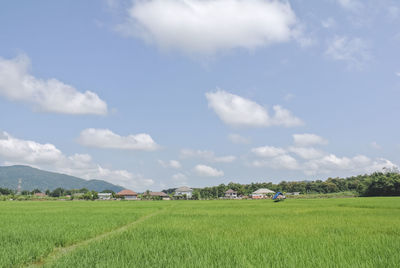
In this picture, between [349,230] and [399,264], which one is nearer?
[399,264]

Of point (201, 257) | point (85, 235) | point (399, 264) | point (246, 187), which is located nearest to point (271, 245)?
point (201, 257)

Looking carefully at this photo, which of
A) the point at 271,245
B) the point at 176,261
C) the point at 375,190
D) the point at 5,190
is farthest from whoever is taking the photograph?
the point at 5,190

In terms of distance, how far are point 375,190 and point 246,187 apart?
54.4 meters

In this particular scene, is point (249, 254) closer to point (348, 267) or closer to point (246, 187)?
point (348, 267)

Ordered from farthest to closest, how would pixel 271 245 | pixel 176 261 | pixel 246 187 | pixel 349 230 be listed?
pixel 246 187, pixel 349 230, pixel 271 245, pixel 176 261

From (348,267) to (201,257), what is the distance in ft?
8.12

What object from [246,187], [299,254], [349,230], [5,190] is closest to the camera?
[299,254]

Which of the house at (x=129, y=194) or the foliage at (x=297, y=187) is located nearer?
the foliage at (x=297, y=187)

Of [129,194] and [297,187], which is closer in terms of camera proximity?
[297,187]

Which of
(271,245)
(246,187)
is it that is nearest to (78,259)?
(271,245)

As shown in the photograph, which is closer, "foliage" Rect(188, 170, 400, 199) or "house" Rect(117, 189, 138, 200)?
"foliage" Rect(188, 170, 400, 199)

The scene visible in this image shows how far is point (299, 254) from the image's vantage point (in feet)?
17.9

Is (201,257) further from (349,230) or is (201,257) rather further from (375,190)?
(375,190)

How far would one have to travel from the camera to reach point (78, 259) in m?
5.52
